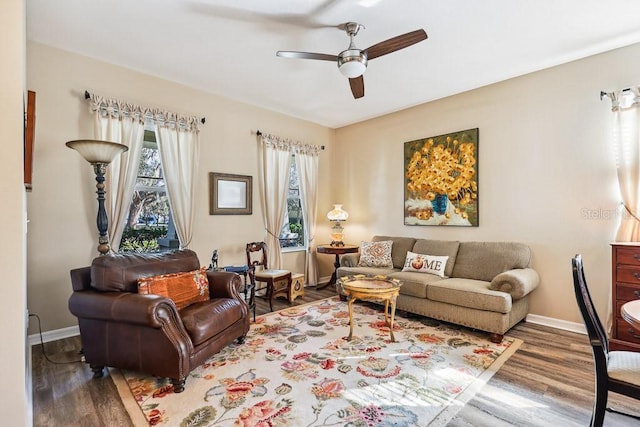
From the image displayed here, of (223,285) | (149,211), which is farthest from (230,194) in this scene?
(223,285)

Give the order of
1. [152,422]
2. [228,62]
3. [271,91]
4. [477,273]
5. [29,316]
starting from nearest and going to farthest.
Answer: [152,422]
[29,316]
[228,62]
[477,273]
[271,91]

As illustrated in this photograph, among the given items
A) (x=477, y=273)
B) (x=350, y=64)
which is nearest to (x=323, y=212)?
(x=477, y=273)

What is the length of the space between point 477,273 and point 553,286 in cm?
76

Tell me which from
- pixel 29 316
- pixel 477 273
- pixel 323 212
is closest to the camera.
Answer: pixel 29 316

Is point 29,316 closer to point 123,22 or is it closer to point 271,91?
point 123,22

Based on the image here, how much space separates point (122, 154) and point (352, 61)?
260 cm

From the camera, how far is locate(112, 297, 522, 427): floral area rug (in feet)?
6.39

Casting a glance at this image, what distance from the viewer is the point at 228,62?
11.3ft

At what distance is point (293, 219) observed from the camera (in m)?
5.45

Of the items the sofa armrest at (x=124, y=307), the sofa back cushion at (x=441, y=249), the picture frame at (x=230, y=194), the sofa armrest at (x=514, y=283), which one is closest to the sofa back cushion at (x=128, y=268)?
the sofa armrest at (x=124, y=307)

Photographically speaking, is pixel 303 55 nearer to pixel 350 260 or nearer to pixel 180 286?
pixel 180 286

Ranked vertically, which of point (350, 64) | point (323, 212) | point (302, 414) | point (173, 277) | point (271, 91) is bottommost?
point (302, 414)

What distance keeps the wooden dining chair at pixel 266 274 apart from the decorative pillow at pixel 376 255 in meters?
1.10

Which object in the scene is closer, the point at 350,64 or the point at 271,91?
the point at 350,64
